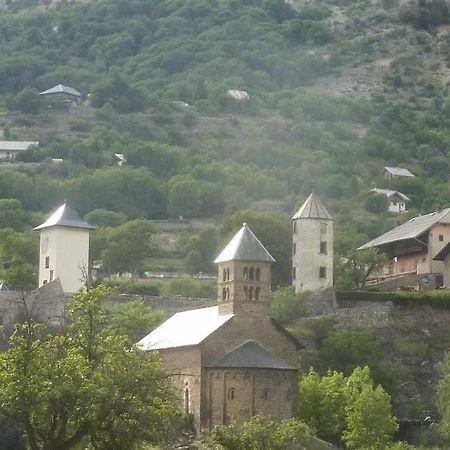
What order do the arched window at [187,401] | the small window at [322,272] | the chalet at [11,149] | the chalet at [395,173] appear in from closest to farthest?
the arched window at [187,401]
the small window at [322,272]
the chalet at [11,149]
the chalet at [395,173]

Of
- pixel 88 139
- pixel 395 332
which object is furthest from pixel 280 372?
pixel 88 139

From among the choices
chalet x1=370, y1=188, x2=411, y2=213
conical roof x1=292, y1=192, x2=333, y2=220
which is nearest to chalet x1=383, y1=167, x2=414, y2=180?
chalet x1=370, y1=188, x2=411, y2=213

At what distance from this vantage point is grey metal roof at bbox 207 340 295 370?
254 ft

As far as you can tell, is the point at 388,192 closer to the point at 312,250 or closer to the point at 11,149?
the point at 11,149

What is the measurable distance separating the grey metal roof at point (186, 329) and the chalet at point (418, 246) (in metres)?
24.3

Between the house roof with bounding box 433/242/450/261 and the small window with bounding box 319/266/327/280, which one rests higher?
the house roof with bounding box 433/242/450/261

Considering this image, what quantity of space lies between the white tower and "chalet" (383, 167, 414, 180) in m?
87.3

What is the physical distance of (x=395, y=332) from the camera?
9369 centimetres

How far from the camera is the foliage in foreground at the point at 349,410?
78.5 m

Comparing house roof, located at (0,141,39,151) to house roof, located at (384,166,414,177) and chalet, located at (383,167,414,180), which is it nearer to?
chalet, located at (383,167,414,180)

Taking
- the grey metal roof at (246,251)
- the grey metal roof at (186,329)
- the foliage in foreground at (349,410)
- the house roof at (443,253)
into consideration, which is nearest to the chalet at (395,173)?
the house roof at (443,253)

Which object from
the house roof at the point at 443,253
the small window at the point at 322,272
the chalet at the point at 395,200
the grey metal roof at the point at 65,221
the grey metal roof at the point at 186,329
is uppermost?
the chalet at the point at 395,200

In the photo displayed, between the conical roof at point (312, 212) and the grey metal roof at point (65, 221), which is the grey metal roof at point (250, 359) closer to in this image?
the conical roof at point (312, 212)

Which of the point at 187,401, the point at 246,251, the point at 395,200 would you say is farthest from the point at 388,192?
the point at 187,401
